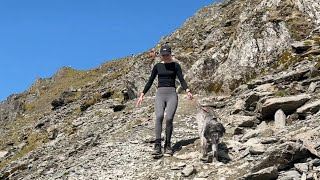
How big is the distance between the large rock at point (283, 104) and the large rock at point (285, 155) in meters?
4.76

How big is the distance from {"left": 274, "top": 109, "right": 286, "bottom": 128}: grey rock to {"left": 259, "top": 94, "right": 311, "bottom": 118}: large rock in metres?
0.28

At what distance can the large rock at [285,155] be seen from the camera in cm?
1154

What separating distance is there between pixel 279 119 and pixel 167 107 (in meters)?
3.92

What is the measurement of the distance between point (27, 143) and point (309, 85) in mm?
26156

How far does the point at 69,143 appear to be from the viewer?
2567 cm

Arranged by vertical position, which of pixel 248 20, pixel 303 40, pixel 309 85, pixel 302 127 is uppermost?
pixel 248 20

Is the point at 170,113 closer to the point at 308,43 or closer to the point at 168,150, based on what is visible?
the point at 168,150

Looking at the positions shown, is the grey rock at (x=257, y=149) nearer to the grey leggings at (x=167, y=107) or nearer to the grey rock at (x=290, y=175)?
the grey rock at (x=290, y=175)

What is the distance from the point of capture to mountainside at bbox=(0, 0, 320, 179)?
1324 centimetres

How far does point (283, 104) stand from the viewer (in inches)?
645

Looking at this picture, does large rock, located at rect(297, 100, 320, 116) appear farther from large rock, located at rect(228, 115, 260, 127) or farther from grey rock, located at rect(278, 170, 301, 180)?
grey rock, located at rect(278, 170, 301, 180)

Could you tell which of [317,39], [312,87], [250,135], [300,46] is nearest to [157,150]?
[250,135]

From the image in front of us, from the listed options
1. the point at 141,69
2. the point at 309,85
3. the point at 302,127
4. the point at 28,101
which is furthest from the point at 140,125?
the point at 28,101

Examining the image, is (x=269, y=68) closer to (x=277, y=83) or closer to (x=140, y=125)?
(x=277, y=83)
